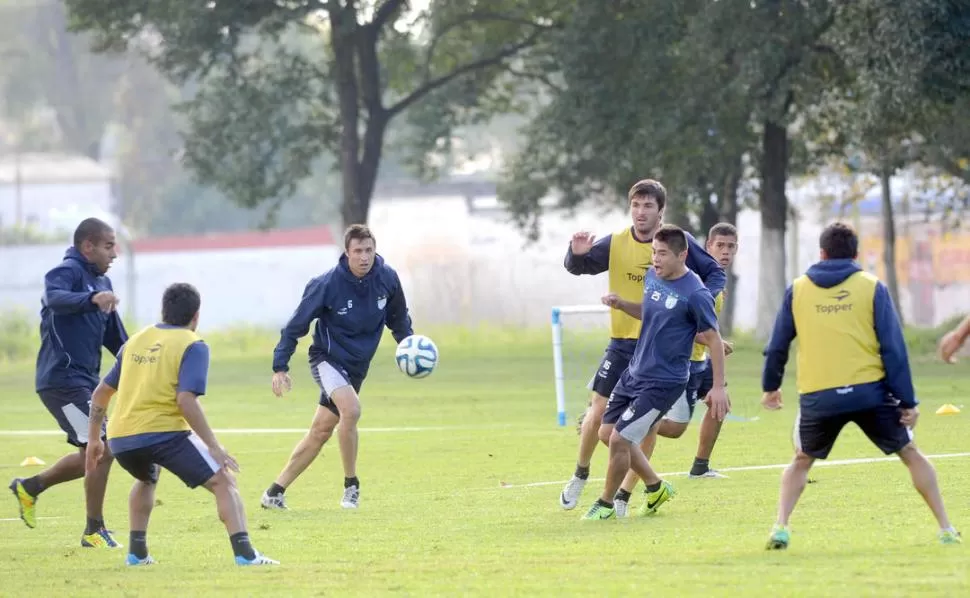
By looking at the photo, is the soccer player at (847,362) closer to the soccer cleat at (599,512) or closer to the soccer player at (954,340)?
the soccer player at (954,340)

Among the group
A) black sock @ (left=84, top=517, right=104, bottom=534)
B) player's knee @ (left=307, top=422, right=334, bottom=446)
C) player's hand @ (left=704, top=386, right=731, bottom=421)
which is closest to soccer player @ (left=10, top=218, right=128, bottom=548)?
black sock @ (left=84, top=517, right=104, bottom=534)

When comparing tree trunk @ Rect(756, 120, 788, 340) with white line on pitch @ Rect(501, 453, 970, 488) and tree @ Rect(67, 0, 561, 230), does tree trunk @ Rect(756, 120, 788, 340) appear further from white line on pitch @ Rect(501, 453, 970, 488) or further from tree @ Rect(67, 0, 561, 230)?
white line on pitch @ Rect(501, 453, 970, 488)

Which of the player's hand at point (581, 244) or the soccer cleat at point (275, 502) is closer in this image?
the player's hand at point (581, 244)

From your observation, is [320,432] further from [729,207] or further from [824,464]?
[729,207]

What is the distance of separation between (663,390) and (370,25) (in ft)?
103

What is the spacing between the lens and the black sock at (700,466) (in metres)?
14.2

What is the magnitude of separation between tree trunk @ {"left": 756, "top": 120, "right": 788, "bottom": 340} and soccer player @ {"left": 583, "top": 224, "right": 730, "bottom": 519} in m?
26.0

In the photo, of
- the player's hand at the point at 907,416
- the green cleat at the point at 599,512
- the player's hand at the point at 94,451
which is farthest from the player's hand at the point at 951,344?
the player's hand at the point at 94,451

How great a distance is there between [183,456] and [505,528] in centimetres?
249

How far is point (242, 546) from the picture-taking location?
9.84 meters

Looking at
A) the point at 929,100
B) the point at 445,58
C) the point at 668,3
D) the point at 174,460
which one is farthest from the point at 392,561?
the point at 445,58

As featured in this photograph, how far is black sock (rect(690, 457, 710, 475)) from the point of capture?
14.2 metres

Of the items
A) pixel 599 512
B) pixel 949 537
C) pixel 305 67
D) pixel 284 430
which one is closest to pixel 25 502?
pixel 599 512

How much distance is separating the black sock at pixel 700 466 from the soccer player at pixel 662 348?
280 centimetres
